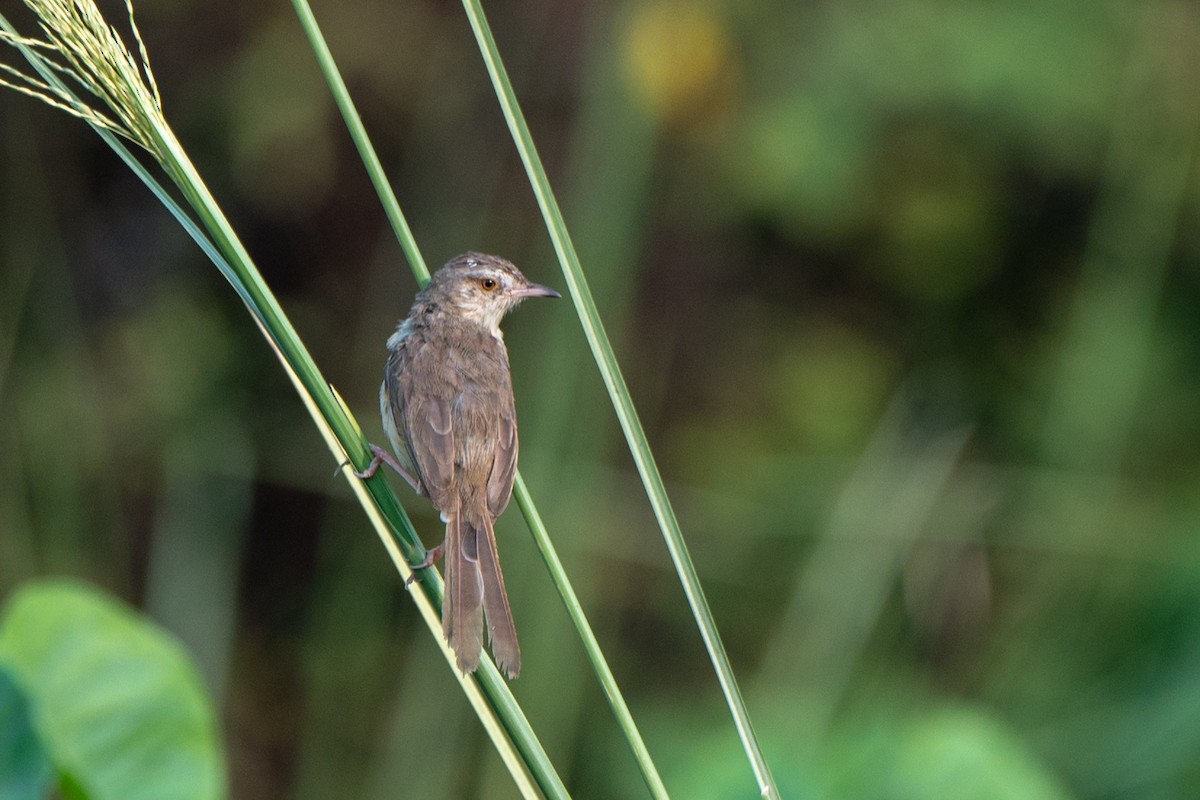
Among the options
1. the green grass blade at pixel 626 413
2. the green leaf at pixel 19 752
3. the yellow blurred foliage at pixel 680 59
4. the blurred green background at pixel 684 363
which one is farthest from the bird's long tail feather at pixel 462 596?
the yellow blurred foliage at pixel 680 59

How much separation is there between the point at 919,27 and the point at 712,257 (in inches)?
60.0

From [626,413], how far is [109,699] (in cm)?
161

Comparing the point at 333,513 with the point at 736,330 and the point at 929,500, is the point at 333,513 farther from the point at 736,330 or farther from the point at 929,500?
the point at 929,500

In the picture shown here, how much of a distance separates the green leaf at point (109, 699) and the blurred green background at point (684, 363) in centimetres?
161

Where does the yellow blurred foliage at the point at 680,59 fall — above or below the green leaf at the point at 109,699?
above

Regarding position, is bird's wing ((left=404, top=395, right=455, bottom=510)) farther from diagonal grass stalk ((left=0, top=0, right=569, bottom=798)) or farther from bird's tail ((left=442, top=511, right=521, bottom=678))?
diagonal grass stalk ((left=0, top=0, right=569, bottom=798))

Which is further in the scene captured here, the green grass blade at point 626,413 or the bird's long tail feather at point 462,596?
the bird's long tail feather at point 462,596

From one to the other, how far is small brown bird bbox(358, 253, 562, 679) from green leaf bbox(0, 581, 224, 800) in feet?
2.41

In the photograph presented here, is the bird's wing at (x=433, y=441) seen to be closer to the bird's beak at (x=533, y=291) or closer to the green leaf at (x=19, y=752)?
the bird's beak at (x=533, y=291)

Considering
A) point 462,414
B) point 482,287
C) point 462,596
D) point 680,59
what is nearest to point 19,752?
point 462,596

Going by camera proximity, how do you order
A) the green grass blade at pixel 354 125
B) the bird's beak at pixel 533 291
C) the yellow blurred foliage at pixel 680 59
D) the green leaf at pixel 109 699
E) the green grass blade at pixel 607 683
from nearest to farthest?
the green grass blade at pixel 607 683 → the green grass blade at pixel 354 125 → the green leaf at pixel 109 699 → the bird's beak at pixel 533 291 → the yellow blurred foliage at pixel 680 59

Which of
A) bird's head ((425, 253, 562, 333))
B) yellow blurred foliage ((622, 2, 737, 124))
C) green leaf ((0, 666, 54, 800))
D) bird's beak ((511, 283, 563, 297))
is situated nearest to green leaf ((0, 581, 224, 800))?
green leaf ((0, 666, 54, 800))

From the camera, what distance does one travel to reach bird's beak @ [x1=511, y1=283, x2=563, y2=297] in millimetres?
4029

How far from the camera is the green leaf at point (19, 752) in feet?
8.36
